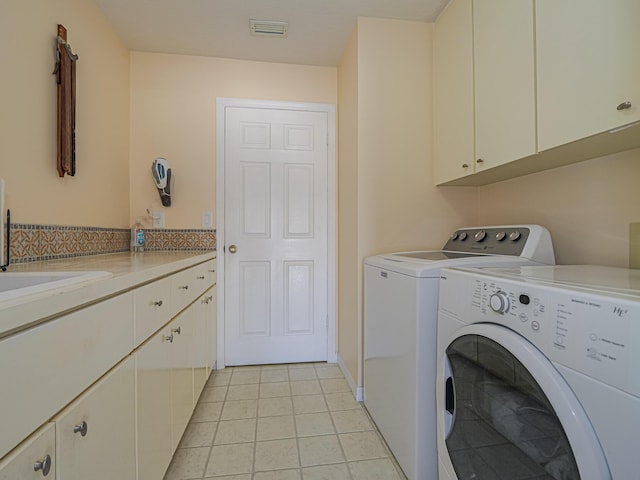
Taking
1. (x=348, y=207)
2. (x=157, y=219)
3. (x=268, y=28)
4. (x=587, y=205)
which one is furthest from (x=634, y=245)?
(x=157, y=219)

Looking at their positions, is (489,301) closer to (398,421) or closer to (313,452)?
(398,421)

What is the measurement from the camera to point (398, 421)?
4.33ft

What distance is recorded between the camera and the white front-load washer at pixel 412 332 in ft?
3.82

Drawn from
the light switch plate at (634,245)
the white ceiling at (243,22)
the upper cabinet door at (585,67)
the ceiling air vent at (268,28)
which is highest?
the white ceiling at (243,22)

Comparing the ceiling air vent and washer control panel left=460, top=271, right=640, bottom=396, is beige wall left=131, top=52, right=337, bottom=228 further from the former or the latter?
washer control panel left=460, top=271, right=640, bottom=396

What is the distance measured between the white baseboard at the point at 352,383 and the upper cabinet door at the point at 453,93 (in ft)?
4.57

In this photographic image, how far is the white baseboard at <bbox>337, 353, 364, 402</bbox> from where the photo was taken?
1919 mm

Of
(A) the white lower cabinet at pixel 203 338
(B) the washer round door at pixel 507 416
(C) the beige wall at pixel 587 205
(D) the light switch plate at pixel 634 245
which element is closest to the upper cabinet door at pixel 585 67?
(C) the beige wall at pixel 587 205

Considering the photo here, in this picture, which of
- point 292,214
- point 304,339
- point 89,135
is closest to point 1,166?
point 89,135

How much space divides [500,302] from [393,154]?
4.42ft

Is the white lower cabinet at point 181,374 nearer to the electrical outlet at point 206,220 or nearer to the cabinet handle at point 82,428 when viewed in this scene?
the cabinet handle at point 82,428

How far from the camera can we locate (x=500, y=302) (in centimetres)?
81

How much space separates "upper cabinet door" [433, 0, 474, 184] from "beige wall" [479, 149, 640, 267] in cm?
37

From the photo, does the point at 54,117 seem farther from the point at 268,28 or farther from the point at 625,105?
the point at 625,105
